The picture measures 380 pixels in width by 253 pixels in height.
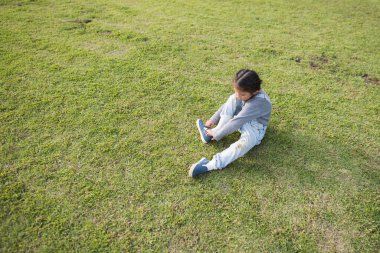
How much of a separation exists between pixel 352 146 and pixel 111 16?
5081 millimetres

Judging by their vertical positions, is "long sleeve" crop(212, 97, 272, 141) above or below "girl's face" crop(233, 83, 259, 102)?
below

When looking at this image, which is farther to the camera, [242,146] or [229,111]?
[229,111]

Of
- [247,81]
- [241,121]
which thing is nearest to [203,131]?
[241,121]


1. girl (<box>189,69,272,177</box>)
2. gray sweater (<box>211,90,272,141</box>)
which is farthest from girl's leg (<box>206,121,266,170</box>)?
gray sweater (<box>211,90,272,141</box>)

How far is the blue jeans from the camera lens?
297cm

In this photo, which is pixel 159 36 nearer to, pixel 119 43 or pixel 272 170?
pixel 119 43

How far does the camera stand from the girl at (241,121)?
294cm

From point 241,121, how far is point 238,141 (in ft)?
0.70

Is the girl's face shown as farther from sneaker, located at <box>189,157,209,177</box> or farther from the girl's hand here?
sneaker, located at <box>189,157,209,177</box>

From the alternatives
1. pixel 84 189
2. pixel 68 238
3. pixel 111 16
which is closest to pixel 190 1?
pixel 111 16

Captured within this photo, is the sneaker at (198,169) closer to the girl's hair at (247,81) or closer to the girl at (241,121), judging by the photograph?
the girl at (241,121)

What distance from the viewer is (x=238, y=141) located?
122 inches

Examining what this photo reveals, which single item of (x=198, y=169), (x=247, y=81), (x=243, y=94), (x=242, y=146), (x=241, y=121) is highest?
(x=247, y=81)

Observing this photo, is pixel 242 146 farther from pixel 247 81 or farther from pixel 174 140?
pixel 174 140
